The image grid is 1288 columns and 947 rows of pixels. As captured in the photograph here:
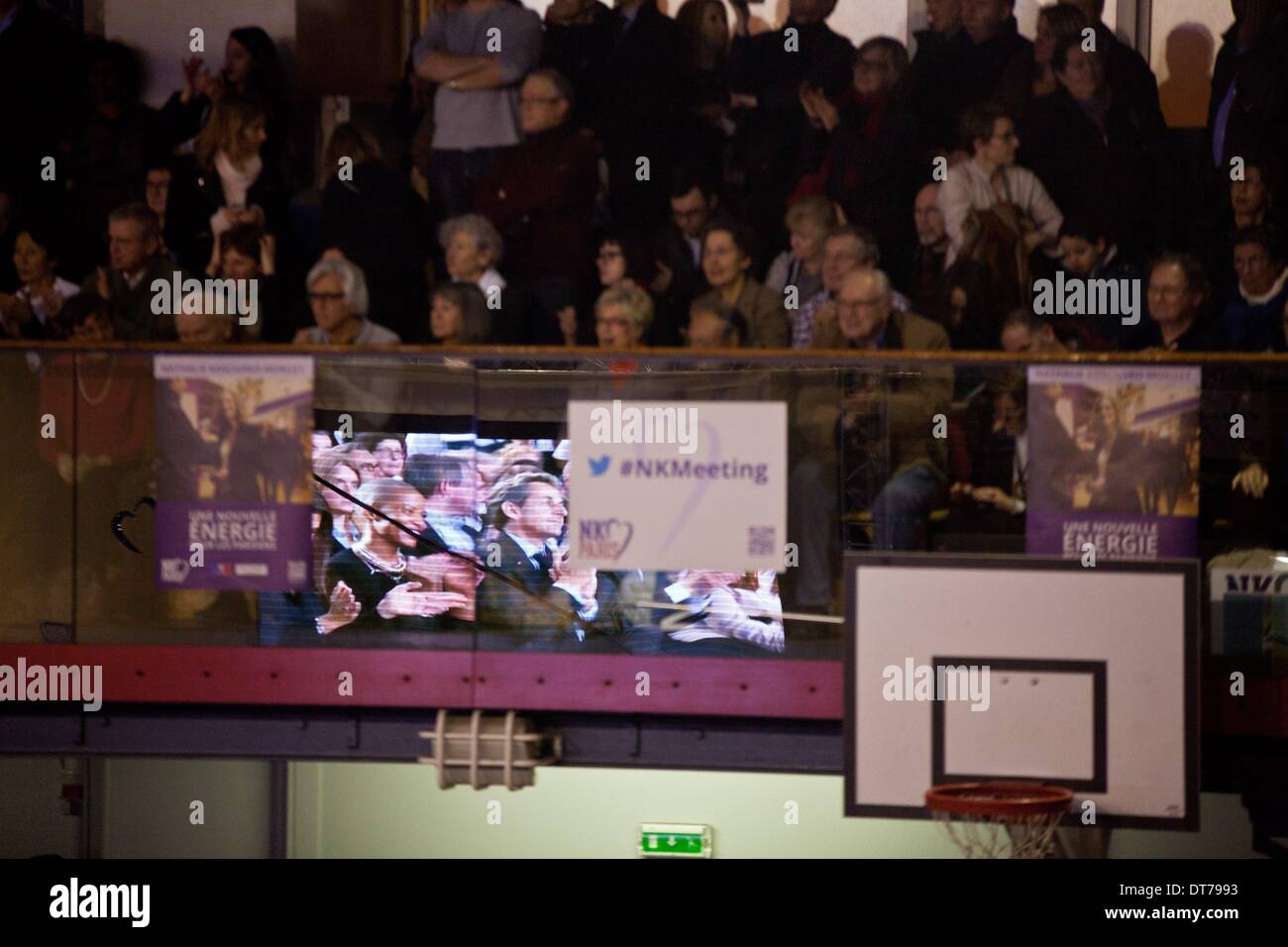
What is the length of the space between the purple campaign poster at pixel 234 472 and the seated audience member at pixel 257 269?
18cm

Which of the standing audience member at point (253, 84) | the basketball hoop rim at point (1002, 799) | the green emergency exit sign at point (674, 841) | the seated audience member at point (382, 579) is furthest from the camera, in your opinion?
the green emergency exit sign at point (674, 841)

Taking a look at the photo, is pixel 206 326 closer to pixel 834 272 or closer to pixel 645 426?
pixel 645 426

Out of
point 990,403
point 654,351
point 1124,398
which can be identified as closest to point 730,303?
point 654,351

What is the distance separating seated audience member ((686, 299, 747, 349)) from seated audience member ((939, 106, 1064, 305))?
0.99 m

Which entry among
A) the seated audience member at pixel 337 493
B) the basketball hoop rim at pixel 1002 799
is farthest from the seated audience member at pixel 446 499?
the basketball hoop rim at pixel 1002 799

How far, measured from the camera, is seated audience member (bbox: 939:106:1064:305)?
6.14 meters

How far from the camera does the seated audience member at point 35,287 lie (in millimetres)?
6465

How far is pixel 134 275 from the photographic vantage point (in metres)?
6.44

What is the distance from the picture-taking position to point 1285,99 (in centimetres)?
604

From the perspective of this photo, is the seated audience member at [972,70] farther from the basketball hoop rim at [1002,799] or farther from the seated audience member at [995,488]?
the basketball hoop rim at [1002,799]

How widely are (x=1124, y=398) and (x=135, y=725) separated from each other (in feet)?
15.5

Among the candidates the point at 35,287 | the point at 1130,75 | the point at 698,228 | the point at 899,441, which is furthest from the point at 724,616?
the point at 35,287

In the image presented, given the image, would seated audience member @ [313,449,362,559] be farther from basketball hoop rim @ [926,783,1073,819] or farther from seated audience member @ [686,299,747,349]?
basketball hoop rim @ [926,783,1073,819]

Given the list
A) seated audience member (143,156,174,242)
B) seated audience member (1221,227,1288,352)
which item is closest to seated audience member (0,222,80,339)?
seated audience member (143,156,174,242)
